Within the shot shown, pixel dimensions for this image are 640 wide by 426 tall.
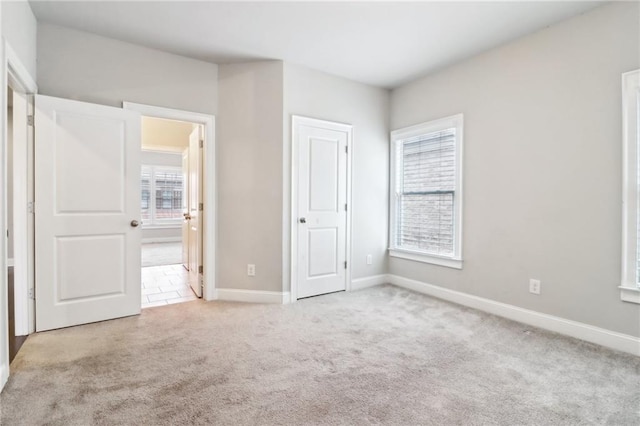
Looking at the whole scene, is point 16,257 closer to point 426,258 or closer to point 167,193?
point 426,258

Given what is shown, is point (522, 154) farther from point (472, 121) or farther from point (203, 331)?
point (203, 331)

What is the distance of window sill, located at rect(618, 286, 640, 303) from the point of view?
97.4 inches

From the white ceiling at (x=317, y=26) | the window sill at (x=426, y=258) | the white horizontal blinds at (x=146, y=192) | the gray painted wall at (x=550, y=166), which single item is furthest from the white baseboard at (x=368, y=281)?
the white horizontal blinds at (x=146, y=192)

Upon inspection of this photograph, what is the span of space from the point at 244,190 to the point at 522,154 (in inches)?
113

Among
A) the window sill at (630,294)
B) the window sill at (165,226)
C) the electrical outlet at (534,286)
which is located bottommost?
the electrical outlet at (534,286)

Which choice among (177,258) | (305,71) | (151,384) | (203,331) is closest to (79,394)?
(151,384)

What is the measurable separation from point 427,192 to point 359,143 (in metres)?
1.08

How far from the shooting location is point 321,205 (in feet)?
13.3

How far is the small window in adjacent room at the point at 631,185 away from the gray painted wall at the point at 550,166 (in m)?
0.05

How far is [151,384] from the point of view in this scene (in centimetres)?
203

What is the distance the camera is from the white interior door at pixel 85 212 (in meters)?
2.84

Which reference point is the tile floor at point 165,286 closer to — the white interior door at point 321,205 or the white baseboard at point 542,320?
the white interior door at point 321,205

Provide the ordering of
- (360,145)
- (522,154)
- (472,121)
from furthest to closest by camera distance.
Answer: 1. (360,145)
2. (472,121)
3. (522,154)

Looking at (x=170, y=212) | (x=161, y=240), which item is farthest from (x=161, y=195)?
(x=161, y=240)
